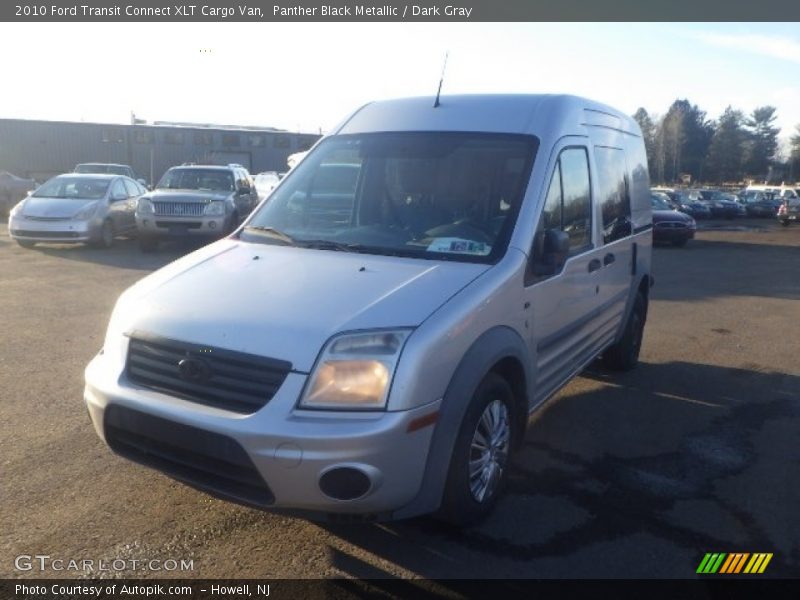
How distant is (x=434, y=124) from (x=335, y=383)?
7.48 ft

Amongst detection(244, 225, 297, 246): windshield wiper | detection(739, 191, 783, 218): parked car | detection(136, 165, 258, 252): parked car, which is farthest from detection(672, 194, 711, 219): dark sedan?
detection(244, 225, 297, 246): windshield wiper

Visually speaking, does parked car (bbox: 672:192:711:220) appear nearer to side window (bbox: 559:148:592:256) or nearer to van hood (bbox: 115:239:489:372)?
side window (bbox: 559:148:592:256)

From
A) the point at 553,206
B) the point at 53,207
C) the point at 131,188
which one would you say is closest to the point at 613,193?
the point at 553,206

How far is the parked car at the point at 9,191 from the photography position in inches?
986

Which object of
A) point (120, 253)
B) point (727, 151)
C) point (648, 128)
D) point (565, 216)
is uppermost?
point (648, 128)

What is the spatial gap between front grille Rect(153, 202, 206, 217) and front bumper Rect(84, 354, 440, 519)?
1162 centimetres

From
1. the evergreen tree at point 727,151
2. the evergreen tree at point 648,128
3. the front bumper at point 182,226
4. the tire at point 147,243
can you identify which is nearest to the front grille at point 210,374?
the front bumper at point 182,226

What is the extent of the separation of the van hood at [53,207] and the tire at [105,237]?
0.55m

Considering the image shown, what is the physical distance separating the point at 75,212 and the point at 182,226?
2364mm

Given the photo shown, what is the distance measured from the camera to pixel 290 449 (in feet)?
10.0

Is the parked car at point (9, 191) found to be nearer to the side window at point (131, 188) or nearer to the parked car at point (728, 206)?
the side window at point (131, 188)

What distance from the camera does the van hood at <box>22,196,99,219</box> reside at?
14.8 meters

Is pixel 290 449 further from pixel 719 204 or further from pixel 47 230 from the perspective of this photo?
pixel 719 204

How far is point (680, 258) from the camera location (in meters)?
18.9
